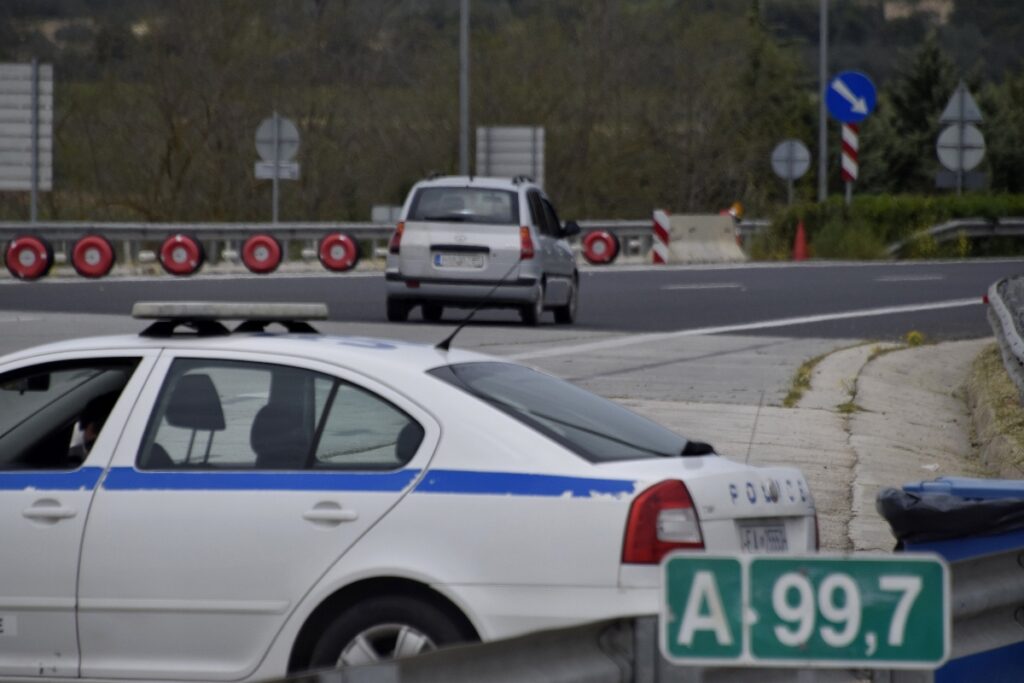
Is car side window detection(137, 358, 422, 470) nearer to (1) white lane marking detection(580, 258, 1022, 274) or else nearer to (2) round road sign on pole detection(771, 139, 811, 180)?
(1) white lane marking detection(580, 258, 1022, 274)

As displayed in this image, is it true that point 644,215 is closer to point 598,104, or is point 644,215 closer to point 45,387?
point 598,104

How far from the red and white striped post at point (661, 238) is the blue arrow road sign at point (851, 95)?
15.6ft

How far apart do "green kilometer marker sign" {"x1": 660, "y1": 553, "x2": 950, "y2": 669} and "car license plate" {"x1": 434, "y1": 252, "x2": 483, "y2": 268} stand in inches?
735

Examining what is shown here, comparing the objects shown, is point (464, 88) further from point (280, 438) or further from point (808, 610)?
point (808, 610)

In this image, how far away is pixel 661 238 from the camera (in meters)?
38.6

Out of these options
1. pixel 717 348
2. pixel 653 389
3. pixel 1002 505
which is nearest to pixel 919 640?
pixel 1002 505

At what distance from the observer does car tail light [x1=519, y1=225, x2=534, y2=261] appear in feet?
74.0

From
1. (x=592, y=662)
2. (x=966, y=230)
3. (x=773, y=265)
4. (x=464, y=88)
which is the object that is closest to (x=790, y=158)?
(x=966, y=230)

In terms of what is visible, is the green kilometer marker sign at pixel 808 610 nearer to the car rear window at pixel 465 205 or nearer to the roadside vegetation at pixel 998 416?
the roadside vegetation at pixel 998 416

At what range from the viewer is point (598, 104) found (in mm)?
62062

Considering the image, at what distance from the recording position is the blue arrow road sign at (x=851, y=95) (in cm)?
4100

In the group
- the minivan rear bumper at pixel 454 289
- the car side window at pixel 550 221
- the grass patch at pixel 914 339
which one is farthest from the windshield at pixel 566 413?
the car side window at pixel 550 221

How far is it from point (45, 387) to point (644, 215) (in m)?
56.2

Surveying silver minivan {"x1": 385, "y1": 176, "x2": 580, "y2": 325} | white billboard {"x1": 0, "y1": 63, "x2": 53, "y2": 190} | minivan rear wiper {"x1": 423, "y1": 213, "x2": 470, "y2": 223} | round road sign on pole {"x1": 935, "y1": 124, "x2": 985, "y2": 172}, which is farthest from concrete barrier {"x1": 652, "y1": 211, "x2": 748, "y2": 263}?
minivan rear wiper {"x1": 423, "y1": 213, "x2": 470, "y2": 223}
